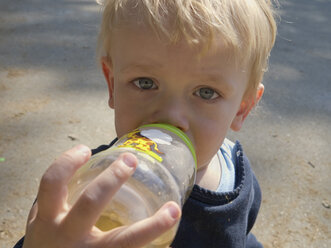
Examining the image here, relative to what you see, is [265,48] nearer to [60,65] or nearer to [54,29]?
[60,65]

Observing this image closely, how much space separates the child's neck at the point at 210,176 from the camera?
139 cm

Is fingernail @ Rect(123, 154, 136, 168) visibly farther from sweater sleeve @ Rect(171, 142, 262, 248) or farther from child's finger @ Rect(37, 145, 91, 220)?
sweater sleeve @ Rect(171, 142, 262, 248)

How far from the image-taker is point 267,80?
298 cm

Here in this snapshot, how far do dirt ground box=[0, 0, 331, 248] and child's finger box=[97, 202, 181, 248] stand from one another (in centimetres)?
105

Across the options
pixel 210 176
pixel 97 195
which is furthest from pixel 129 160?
pixel 210 176

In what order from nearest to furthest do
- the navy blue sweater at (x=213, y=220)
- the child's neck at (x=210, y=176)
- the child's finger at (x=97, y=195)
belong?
the child's finger at (x=97, y=195)
the navy blue sweater at (x=213, y=220)
the child's neck at (x=210, y=176)

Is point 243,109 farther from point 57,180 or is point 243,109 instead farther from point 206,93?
point 57,180

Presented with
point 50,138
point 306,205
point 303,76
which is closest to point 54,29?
point 50,138

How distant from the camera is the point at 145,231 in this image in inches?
27.2

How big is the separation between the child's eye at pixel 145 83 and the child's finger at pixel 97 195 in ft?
1.45

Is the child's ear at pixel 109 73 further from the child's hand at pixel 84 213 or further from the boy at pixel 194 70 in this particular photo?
the child's hand at pixel 84 213

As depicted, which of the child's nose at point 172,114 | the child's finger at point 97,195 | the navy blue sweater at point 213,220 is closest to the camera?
the child's finger at point 97,195

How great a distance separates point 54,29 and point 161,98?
2.76m

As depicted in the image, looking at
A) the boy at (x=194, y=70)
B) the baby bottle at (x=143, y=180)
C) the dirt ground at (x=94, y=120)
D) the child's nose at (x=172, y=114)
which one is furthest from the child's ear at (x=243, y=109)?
the dirt ground at (x=94, y=120)
